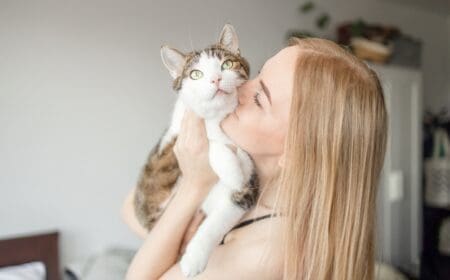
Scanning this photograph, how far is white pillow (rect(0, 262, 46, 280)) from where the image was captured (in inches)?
59.0

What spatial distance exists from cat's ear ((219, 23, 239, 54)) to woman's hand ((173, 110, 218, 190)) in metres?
0.12

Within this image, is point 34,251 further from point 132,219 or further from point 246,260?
point 246,260

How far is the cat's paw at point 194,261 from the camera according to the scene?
60 cm

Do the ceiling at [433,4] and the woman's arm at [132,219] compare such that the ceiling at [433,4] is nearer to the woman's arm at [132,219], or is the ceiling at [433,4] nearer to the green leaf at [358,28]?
the green leaf at [358,28]

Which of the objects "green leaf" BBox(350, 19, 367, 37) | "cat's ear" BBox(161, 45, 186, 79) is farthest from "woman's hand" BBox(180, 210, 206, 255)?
"green leaf" BBox(350, 19, 367, 37)

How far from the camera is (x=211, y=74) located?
60 cm

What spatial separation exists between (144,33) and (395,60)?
1.73 metres

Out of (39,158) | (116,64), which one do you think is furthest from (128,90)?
(39,158)

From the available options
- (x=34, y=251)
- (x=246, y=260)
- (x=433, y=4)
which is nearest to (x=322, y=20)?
(x=433, y=4)

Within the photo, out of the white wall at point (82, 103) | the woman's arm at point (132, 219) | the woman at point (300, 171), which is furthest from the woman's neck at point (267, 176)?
the white wall at point (82, 103)

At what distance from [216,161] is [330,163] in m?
0.18

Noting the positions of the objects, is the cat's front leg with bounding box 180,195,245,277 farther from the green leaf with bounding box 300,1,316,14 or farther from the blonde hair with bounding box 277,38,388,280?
the green leaf with bounding box 300,1,316,14

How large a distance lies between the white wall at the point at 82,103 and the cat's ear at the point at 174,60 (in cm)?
85

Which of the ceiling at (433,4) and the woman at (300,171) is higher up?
the ceiling at (433,4)
